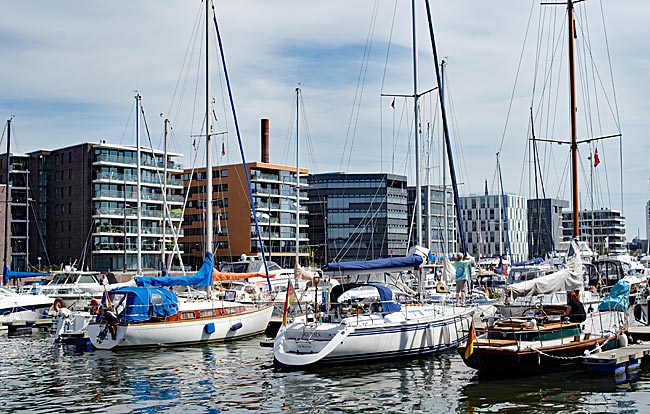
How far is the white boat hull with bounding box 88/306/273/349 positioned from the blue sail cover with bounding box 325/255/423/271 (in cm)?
757

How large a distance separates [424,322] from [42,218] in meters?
85.1

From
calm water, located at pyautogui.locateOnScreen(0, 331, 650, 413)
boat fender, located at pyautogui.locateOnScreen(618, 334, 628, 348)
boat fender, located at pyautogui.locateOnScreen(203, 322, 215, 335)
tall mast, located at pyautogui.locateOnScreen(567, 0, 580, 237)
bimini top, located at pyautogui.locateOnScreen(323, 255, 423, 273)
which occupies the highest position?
tall mast, located at pyautogui.locateOnScreen(567, 0, 580, 237)

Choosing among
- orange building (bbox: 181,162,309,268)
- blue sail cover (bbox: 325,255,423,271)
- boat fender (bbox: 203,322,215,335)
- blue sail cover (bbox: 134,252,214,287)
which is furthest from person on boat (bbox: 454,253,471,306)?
orange building (bbox: 181,162,309,268)

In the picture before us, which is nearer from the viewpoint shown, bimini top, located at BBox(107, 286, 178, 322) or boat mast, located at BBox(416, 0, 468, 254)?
bimini top, located at BBox(107, 286, 178, 322)

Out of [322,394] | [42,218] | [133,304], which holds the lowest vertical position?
[322,394]

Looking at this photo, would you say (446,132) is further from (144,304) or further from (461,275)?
(144,304)

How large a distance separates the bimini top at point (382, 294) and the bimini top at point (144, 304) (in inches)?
302

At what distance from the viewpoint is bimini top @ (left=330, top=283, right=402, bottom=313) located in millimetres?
28172

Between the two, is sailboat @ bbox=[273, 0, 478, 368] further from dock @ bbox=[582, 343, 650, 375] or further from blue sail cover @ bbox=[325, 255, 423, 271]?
dock @ bbox=[582, 343, 650, 375]

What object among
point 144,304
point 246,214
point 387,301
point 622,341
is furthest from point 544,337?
point 246,214

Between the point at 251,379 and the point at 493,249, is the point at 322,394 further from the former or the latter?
the point at 493,249

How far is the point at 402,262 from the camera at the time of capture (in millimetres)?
29938

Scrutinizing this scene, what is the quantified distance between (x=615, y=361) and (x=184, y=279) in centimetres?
1978

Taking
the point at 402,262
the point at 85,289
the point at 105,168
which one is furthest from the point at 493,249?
the point at 402,262
